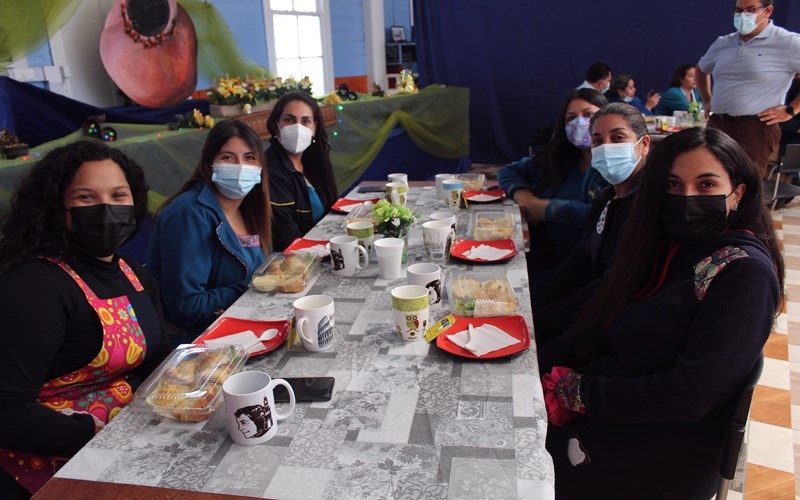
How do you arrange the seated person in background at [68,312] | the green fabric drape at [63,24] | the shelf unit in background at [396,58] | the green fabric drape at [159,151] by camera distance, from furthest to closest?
the shelf unit in background at [396,58]
the green fabric drape at [63,24]
the green fabric drape at [159,151]
the seated person in background at [68,312]

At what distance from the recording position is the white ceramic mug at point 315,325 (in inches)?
49.3

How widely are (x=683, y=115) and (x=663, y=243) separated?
4.53 m

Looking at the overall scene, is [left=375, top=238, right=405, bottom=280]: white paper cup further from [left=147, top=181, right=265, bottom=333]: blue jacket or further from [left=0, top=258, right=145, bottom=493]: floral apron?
[left=0, top=258, right=145, bottom=493]: floral apron

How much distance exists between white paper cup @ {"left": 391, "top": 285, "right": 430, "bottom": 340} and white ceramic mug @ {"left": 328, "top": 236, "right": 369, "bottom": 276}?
0.43 m


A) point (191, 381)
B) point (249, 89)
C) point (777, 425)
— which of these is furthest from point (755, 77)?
point (191, 381)

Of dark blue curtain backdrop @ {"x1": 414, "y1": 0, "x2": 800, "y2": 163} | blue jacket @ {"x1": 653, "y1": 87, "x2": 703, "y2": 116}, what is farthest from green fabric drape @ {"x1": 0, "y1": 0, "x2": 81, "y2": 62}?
blue jacket @ {"x1": 653, "y1": 87, "x2": 703, "y2": 116}

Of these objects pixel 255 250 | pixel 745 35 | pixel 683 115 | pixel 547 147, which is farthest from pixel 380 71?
pixel 255 250

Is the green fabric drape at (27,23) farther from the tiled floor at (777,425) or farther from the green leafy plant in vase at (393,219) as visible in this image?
the tiled floor at (777,425)

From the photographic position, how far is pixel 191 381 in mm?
Answer: 1100

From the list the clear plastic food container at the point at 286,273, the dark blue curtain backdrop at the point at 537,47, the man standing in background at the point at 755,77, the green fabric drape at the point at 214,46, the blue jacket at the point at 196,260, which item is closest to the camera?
the clear plastic food container at the point at 286,273

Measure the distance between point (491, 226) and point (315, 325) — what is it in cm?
105

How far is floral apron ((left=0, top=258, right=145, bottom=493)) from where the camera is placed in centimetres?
122

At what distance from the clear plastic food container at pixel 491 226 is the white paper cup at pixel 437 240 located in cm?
21

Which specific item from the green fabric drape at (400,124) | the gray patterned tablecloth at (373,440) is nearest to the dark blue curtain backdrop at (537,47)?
the green fabric drape at (400,124)
